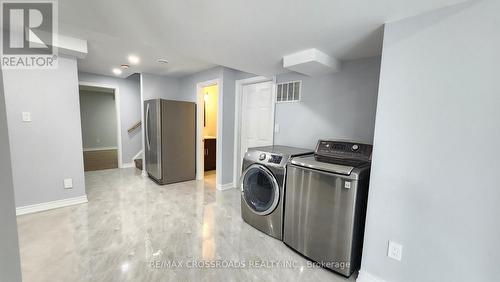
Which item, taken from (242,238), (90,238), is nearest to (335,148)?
(242,238)

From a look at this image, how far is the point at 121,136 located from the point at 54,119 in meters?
2.35

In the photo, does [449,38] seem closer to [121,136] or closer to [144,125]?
[144,125]

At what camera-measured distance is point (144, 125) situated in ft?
13.5

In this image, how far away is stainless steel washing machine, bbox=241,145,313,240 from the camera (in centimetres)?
208

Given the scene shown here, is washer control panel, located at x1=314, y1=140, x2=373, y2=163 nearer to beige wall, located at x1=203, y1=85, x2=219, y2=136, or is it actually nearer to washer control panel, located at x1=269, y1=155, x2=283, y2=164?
washer control panel, located at x1=269, y1=155, x2=283, y2=164

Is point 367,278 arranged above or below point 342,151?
below

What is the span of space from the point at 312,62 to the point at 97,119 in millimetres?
8296

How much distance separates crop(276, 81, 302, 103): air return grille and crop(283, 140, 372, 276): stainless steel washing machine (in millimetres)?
1029

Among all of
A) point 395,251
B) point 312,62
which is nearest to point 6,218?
point 395,251

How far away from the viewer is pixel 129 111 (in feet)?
16.4

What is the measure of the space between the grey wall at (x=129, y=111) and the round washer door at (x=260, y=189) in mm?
3988

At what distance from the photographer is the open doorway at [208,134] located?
12.6 feet

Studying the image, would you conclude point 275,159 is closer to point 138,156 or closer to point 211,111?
point 211,111

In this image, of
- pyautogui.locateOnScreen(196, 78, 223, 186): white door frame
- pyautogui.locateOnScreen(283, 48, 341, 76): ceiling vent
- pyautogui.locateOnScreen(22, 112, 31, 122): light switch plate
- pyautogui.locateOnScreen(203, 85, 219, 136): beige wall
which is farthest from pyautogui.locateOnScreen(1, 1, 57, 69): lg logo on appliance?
pyautogui.locateOnScreen(203, 85, 219, 136): beige wall
